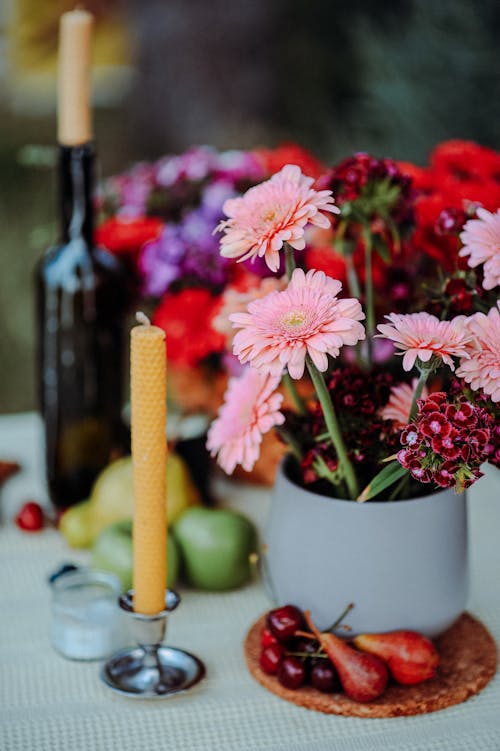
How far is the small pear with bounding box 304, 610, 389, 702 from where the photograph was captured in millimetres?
720

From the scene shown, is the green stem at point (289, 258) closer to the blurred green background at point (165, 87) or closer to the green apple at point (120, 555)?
the green apple at point (120, 555)

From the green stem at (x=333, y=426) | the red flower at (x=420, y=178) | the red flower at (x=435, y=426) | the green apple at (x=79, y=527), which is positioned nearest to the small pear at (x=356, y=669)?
the green stem at (x=333, y=426)

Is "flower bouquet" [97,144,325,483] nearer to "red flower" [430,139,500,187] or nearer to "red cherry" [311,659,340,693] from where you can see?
"red flower" [430,139,500,187]

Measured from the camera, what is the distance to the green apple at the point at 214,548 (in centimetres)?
91

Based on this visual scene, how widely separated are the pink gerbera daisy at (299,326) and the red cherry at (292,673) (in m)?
0.27

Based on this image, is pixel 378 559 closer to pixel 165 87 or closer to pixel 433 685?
pixel 433 685

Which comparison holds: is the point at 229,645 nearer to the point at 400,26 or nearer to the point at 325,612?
the point at 325,612

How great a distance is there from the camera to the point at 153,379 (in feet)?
2.25

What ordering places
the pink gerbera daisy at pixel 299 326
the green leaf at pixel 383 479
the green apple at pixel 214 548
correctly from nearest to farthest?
the pink gerbera daisy at pixel 299 326 < the green leaf at pixel 383 479 < the green apple at pixel 214 548

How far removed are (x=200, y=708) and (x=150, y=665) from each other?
0.19 ft

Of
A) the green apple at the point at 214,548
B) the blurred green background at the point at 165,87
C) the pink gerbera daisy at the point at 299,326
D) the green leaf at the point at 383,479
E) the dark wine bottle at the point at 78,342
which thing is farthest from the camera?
the blurred green background at the point at 165,87

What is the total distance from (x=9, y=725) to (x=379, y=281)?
532 millimetres

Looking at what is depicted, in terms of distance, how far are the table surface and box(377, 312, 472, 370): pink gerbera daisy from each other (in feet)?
0.95

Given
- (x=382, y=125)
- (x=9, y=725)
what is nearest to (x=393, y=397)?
(x=9, y=725)
